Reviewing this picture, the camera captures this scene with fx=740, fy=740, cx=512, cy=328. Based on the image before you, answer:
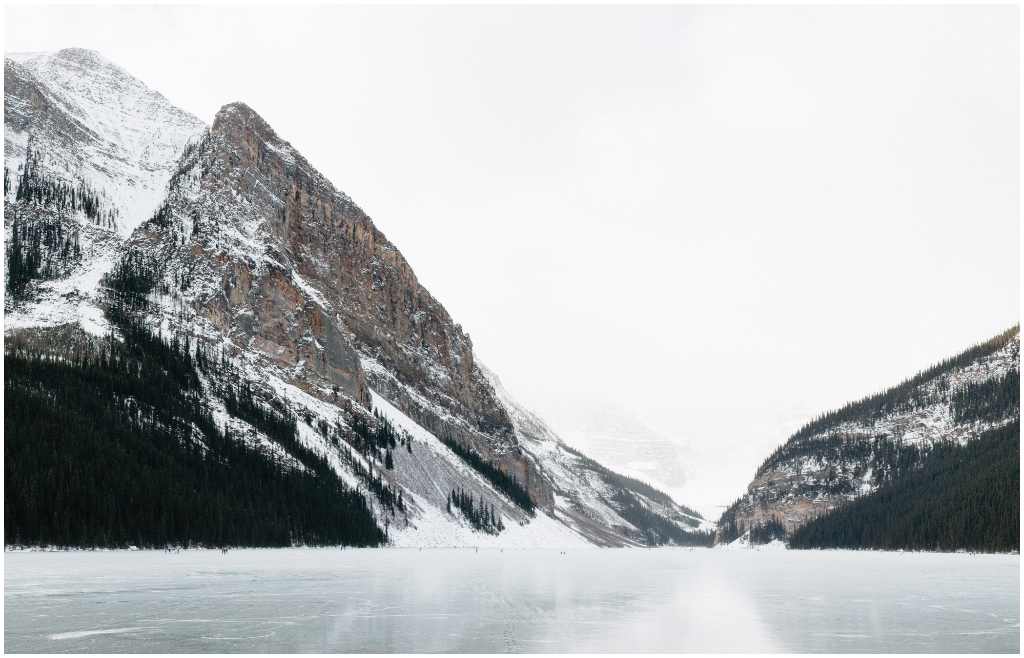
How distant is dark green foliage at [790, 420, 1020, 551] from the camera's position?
386 feet

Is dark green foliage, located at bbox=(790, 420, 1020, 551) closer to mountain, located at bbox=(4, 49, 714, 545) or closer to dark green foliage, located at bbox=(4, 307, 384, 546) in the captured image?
mountain, located at bbox=(4, 49, 714, 545)

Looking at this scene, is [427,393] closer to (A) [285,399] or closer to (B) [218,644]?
(A) [285,399]

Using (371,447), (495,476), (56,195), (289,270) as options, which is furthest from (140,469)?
(56,195)

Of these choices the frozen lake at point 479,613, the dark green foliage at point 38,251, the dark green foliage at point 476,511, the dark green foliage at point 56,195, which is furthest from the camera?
the dark green foliage at point 56,195

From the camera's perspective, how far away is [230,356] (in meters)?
133

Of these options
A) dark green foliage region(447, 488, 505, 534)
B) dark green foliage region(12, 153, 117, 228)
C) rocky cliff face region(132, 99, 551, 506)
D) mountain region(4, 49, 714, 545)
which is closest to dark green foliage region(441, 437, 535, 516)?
mountain region(4, 49, 714, 545)

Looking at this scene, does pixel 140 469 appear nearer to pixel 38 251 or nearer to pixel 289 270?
pixel 289 270

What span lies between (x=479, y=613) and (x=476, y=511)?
11958 centimetres

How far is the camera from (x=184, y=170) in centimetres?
18012

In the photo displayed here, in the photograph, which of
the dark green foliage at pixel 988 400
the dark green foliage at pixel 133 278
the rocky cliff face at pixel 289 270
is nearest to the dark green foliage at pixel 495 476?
the rocky cliff face at pixel 289 270

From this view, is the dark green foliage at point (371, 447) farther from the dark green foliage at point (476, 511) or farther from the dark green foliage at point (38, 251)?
the dark green foliage at point (38, 251)

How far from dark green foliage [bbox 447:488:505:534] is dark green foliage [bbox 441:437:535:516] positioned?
22.4m

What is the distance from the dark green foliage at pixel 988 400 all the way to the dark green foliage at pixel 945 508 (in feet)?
32.3

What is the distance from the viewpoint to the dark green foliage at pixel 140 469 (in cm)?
7425
